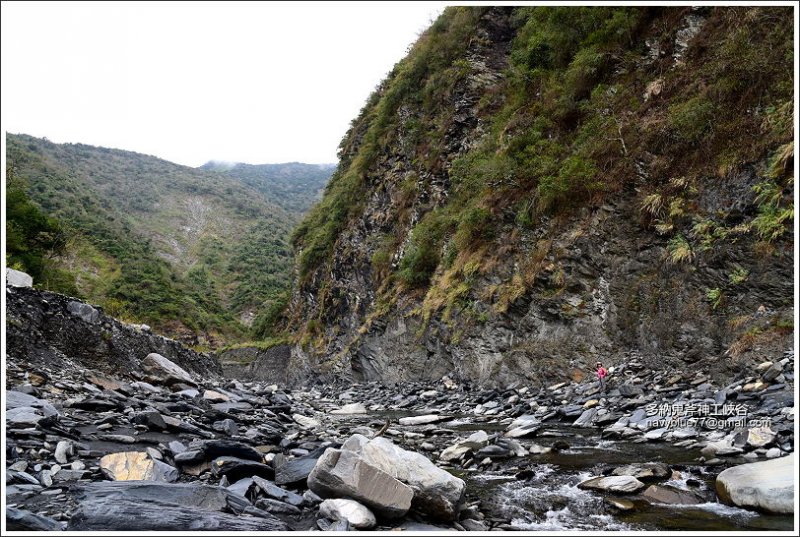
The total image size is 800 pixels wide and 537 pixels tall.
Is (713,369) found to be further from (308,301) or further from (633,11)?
(308,301)

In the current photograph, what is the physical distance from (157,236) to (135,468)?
271 ft

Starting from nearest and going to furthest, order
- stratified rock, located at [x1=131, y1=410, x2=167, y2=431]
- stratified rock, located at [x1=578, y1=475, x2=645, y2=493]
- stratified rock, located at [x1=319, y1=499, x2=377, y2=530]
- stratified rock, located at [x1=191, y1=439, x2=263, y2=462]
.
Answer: stratified rock, located at [x1=319, y1=499, x2=377, y2=530] → stratified rock, located at [x1=578, y1=475, x2=645, y2=493] → stratified rock, located at [x1=191, y1=439, x2=263, y2=462] → stratified rock, located at [x1=131, y1=410, x2=167, y2=431]

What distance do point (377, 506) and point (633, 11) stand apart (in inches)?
659

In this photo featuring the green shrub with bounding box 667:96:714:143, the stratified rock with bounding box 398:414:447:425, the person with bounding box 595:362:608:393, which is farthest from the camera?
the green shrub with bounding box 667:96:714:143

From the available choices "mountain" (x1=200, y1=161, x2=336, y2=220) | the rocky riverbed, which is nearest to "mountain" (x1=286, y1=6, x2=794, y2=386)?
the rocky riverbed

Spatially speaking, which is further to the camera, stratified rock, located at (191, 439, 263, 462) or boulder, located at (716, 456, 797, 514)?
stratified rock, located at (191, 439, 263, 462)

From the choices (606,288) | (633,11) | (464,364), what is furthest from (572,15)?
(464,364)

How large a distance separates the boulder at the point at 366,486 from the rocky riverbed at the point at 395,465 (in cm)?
1

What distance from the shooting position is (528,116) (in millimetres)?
17281

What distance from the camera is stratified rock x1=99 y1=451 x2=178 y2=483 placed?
14.0ft

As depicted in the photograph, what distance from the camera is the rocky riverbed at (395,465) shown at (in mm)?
3670

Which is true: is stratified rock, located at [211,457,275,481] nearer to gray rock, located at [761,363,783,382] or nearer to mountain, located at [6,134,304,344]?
gray rock, located at [761,363,783,382]

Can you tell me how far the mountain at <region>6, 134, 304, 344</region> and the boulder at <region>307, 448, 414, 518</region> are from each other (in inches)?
876

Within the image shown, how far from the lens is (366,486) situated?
12.5ft
